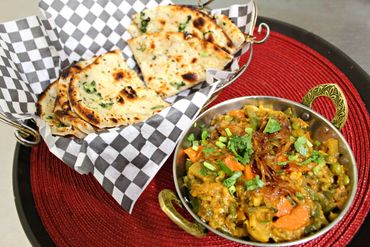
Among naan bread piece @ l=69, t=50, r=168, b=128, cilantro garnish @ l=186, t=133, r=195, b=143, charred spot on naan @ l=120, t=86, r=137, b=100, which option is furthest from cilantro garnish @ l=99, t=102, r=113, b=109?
cilantro garnish @ l=186, t=133, r=195, b=143

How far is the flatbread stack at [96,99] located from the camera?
203cm

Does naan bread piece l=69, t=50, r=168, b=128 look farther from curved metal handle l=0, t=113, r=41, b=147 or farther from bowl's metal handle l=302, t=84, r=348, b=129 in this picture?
bowl's metal handle l=302, t=84, r=348, b=129

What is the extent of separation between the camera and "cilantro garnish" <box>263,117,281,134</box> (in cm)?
175

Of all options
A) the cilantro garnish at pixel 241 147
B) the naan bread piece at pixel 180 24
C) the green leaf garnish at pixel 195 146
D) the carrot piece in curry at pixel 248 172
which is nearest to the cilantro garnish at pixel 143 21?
the naan bread piece at pixel 180 24

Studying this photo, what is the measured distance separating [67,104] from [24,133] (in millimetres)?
294

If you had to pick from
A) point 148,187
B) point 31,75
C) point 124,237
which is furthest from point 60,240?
point 31,75

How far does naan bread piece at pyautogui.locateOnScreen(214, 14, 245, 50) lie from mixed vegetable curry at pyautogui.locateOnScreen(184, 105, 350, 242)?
66cm

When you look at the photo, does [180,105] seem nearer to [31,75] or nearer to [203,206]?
[203,206]

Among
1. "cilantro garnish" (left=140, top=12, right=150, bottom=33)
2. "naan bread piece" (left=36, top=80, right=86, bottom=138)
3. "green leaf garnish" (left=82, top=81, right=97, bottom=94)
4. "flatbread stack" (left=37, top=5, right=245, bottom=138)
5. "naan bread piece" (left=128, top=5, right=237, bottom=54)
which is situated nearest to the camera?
"naan bread piece" (left=36, top=80, right=86, bottom=138)

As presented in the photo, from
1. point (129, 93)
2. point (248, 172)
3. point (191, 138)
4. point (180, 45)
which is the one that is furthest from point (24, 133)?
point (248, 172)

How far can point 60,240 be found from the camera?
1.79m

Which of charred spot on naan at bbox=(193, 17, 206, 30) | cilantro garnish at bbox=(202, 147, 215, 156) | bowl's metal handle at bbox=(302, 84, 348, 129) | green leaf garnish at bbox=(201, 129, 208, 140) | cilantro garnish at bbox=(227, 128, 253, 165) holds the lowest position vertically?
green leaf garnish at bbox=(201, 129, 208, 140)

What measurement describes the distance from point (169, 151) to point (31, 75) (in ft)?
3.68

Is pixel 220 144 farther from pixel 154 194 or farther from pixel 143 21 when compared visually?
pixel 143 21
